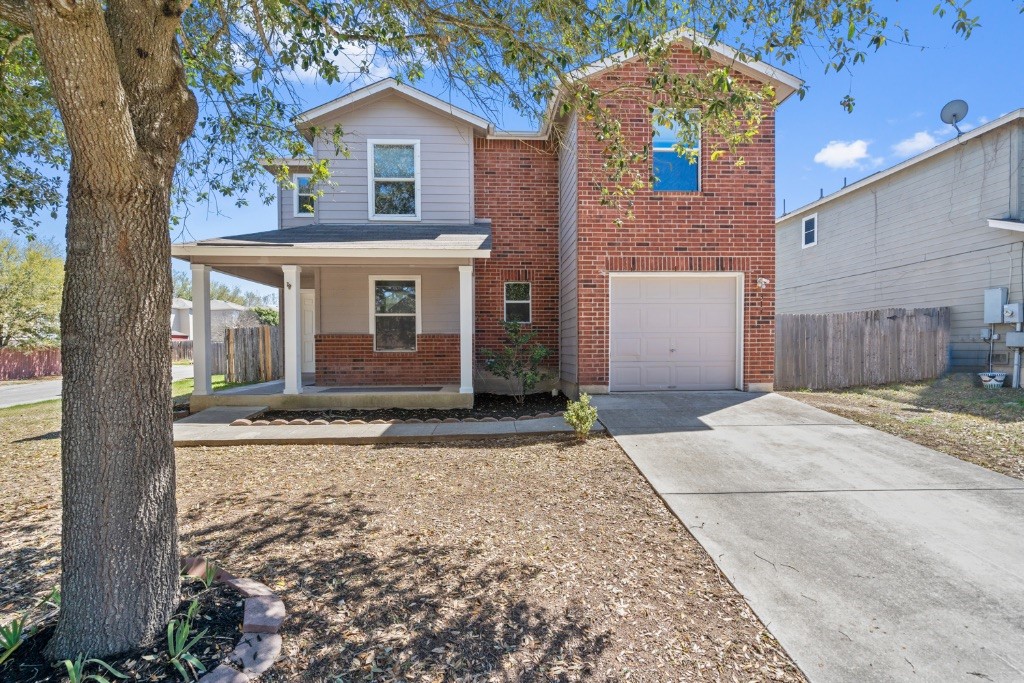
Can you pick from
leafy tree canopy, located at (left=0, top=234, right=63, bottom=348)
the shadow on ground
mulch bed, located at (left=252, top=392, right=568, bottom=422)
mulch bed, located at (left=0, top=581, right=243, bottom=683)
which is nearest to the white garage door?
mulch bed, located at (left=252, top=392, right=568, bottom=422)

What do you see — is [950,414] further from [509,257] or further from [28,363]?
[28,363]

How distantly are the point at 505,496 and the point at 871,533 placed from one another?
2.87m

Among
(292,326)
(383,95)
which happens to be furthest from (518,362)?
(383,95)

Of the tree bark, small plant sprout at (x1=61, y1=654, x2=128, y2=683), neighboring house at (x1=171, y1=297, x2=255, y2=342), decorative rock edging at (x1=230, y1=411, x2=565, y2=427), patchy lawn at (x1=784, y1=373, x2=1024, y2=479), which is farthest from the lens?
neighboring house at (x1=171, y1=297, x2=255, y2=342)

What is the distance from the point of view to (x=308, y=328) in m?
12.8

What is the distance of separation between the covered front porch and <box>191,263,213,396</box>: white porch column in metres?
0.02

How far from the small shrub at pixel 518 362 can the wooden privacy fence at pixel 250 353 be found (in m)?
8.42

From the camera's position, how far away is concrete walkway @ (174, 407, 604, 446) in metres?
6.63

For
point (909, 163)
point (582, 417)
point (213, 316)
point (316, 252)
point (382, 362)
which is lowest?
point (582, 417)

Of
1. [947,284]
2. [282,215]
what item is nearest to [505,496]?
[282,215]

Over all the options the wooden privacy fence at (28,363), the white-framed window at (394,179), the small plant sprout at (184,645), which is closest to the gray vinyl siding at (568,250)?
the white-framed window at (394,179)

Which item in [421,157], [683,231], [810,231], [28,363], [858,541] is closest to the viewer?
[858,541]

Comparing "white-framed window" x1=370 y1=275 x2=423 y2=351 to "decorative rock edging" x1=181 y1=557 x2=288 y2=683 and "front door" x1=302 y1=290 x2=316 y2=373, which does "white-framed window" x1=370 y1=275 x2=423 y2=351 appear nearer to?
"front door" x1=302 y1=290 x2=316 y2=373

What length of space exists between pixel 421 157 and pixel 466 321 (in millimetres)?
4372
